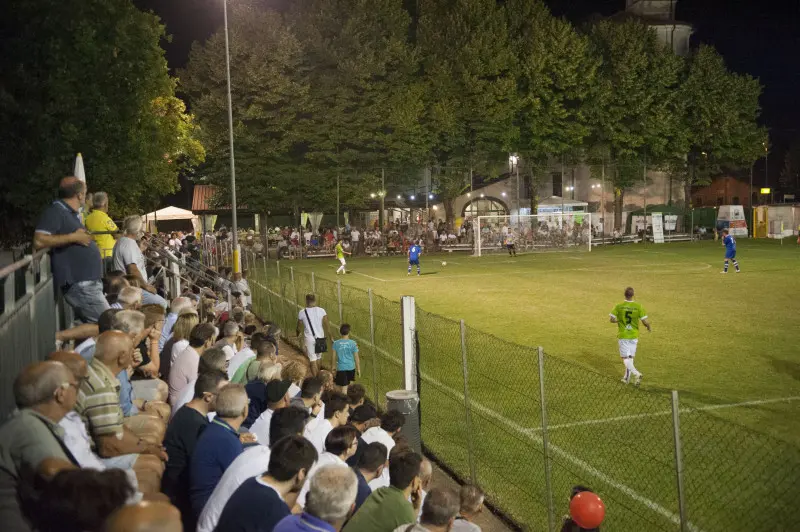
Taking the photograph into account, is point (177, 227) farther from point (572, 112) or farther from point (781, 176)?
point (781, 176)

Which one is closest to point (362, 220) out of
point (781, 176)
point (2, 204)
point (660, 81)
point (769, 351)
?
point (660, 81)

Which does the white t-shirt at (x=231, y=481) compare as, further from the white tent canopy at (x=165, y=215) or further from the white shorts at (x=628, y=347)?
the white tent canopy at (x=165, y=215)

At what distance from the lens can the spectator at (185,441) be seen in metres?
5.05

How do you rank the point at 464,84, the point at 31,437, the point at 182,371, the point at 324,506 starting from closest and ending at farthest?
1. the point at 31,437
2. the point at 324,506
3. the point at 182,371
4. the point at 464,84

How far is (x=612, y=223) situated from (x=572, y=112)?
Answer: 11.3 metres

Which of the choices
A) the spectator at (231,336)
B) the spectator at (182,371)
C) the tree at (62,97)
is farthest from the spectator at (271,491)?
the tree at (62,97)

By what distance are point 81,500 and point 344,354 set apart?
8.88 meters

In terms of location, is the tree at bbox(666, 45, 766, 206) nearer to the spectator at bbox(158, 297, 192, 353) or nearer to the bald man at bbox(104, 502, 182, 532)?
the spectator at bbox(158, 297, 192, 353)

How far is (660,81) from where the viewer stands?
59.4m

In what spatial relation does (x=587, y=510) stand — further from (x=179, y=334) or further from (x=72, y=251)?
(x=72, y=251)

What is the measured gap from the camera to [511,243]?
44.0m

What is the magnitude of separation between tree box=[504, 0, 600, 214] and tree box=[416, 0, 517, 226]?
1630 mm

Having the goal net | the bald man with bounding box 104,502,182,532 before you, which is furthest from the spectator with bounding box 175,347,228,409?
the goal net

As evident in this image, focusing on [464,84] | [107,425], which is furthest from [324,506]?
[464,84]
